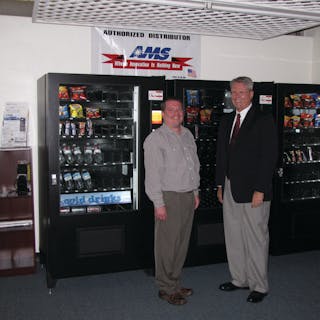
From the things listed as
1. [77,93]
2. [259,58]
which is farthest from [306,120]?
[77,93]

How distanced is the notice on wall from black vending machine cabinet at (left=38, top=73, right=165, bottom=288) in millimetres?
291

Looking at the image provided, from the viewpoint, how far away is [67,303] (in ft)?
12.4

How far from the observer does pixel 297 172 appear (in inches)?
211

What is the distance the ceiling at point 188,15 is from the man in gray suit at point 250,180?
0.65 meters

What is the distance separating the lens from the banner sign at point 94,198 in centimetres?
430

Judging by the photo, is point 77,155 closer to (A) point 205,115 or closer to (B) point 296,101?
(A) point 205,115

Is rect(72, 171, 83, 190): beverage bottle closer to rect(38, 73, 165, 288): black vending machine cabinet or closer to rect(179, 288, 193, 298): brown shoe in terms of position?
rect(38, 73, 165, 288): black vending machine cabinet

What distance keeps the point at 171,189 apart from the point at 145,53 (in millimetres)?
2186

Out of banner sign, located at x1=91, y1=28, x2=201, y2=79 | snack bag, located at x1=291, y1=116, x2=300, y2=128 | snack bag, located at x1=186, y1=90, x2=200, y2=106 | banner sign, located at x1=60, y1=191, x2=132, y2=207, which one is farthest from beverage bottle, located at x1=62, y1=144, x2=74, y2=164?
snack bag, located at x1=291, y1=116, x2=300, y2=128

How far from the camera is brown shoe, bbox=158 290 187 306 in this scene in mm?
3711

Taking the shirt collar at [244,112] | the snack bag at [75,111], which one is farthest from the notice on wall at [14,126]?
the shirt collar at [244,112]

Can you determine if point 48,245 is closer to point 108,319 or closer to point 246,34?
point 108,319

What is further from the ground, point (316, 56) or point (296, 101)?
point (316, 56)

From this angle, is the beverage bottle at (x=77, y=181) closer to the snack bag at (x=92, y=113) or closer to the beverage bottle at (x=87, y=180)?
the beverage bottle at (x=87, y=180)
